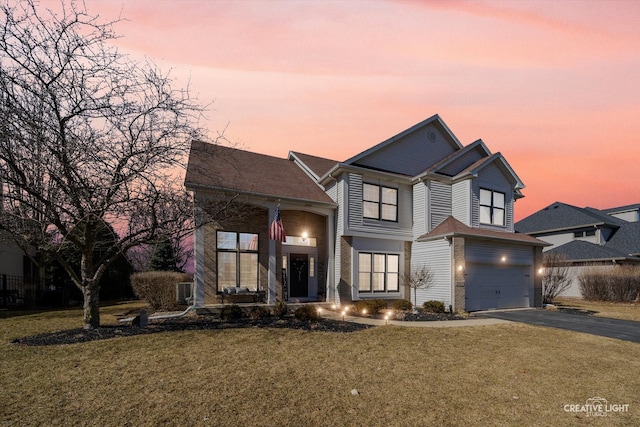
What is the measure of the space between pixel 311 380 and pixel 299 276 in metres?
11.9

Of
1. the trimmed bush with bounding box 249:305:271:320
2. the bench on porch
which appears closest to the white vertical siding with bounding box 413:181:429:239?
the bench on porch

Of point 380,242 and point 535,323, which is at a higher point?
point 380,242

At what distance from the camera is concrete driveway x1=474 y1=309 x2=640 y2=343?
12250 mm

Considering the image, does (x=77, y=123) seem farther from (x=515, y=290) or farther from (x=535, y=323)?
(x=515, y=290)

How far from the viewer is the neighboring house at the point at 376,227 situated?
1592 centimetres

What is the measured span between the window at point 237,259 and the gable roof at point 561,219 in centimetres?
3322

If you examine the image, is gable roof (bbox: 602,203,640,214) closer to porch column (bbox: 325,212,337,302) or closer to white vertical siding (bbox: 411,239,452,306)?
white vertical siding (bbox: 411,239,452,306)

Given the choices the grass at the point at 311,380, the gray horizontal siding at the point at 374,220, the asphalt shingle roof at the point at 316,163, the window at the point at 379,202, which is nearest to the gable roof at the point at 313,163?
the asphalt shingle roof at the point at 316,163

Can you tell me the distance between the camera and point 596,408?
5.81 metres

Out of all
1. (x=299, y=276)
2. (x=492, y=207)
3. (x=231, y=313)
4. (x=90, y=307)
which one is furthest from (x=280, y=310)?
(x=492, y=207)

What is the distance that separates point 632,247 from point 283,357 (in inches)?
1363

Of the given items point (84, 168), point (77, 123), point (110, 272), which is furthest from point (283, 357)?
point (110, 272)

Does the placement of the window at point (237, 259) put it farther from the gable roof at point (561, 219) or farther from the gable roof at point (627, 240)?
the gable roof at point (561, 219)

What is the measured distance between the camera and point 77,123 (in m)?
9.87
